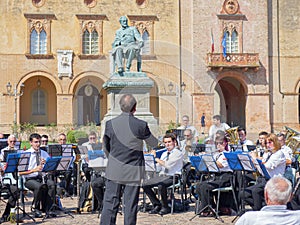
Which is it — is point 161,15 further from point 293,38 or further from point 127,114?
point 127,114

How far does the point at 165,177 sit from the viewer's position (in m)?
11.1

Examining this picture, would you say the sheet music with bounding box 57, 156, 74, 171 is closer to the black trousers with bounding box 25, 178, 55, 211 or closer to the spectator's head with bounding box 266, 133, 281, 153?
the black trousers with bounding box 25, 178, 55, 211

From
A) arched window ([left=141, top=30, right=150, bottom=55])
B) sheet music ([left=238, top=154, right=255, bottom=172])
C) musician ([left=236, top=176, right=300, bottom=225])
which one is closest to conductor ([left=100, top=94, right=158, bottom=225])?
sheet music ([left=238, top=154, right=255, bottom=172])

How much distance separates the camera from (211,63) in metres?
36.0

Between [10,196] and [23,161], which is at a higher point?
[23,161]

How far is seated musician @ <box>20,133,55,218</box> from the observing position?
10.5m

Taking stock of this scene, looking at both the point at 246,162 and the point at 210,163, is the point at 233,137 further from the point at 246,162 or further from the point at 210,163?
the point at 246,162

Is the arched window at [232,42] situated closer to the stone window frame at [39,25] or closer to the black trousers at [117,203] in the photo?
the stone window frame at [39,25]

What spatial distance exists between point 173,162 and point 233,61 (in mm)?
26191

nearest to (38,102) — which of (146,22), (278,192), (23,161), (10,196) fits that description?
(146,22)

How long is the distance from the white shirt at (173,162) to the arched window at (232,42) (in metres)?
26.7

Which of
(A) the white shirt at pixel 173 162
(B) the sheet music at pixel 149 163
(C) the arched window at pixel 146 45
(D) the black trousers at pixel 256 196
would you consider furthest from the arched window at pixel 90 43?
(D) the black trousers at pixel 256 196

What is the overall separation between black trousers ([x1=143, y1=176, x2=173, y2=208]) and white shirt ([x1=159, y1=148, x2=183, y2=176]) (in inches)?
5.5

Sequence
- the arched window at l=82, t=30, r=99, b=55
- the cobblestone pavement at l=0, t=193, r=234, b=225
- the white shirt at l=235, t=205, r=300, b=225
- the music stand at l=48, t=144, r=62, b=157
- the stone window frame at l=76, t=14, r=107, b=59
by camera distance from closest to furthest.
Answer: the white shirt at l=235, t=205, r=300, b=225, the cobblestone pavement at l=0, t=193, r=234, b=225, the music stand at l=48, t=144, r=62, b=157, the stone window frame at l=76, t=14, r=107, b=59, the arched window at l=82, t=30, r=99, b=55
